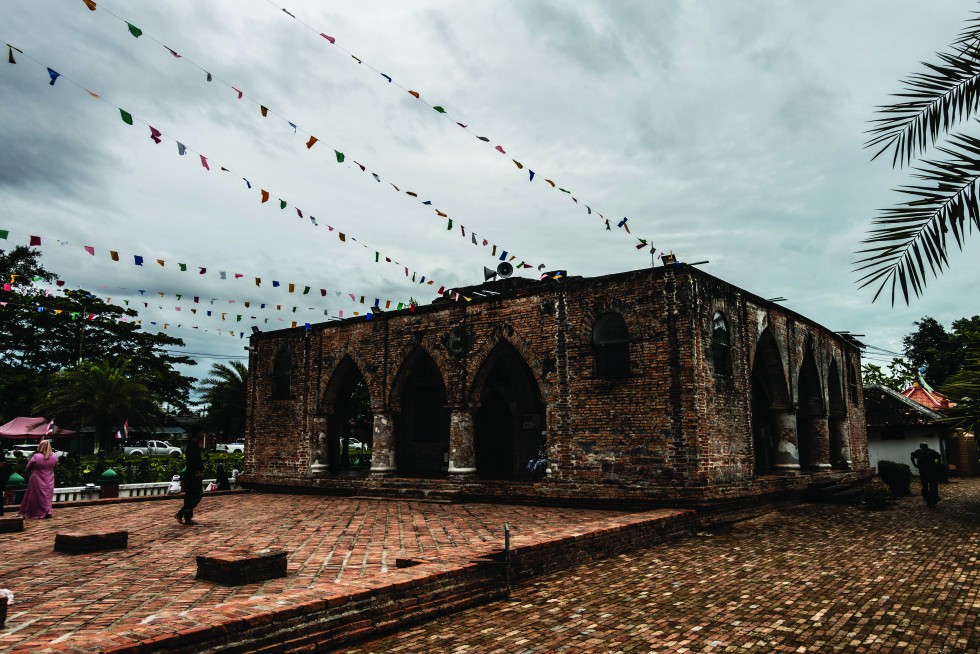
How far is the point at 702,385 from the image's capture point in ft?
41.5

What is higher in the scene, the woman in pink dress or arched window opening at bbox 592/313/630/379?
arched window opening at bbox 592/313/630/379

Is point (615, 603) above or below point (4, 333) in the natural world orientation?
below

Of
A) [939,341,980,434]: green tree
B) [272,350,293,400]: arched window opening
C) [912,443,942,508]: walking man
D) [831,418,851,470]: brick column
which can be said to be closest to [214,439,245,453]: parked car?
[272,350,293,400]: arched window opening

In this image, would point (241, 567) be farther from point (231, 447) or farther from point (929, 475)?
point (231, 447)

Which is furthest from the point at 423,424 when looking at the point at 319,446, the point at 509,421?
the point at 319,446

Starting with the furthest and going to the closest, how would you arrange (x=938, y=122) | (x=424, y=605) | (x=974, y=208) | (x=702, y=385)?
(x=702, y=385)
(x=424, y=605)
(x=938, y=122)
(x=974, y=208)

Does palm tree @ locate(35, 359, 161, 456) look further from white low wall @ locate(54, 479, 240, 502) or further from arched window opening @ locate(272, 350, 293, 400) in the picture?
arched window opening @ locate(272, 350, 293, 400)

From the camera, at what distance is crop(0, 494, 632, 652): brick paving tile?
5.54 meters

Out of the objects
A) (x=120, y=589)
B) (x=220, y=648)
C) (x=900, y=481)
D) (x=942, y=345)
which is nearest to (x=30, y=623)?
(x=120, y=589)

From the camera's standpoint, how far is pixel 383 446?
17.2 m

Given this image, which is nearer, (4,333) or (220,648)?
(220,648)

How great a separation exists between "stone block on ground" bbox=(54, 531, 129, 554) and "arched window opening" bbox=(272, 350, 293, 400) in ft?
35.7

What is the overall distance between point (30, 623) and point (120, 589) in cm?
132

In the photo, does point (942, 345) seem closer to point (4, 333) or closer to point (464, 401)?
point (464, 401)
